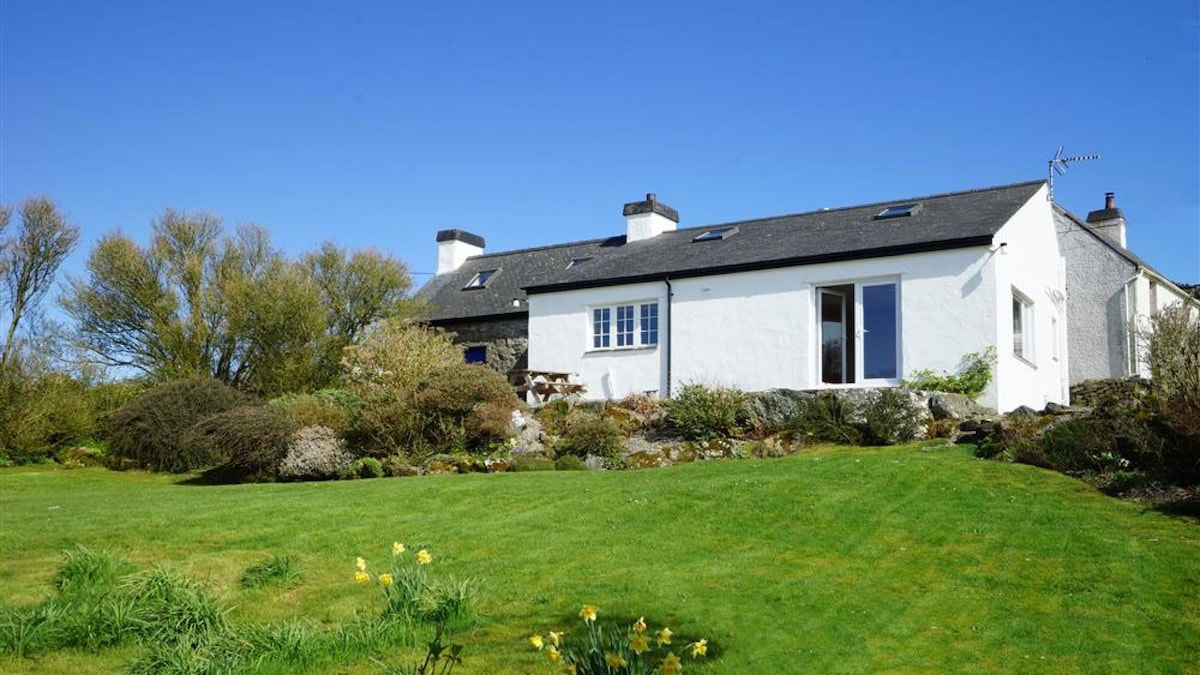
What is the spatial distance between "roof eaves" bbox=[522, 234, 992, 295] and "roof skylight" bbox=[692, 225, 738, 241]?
Result: 2.79m

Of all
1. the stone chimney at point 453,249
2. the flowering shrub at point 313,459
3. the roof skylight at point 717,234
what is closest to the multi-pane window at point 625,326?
the roof skylight at point 717,234

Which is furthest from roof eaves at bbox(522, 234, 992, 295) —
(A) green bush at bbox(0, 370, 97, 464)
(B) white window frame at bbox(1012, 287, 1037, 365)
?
(A) green bush at bbox(0, 370, 97, 464)

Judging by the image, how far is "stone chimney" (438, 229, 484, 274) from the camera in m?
33.7

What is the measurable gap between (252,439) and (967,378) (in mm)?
13073

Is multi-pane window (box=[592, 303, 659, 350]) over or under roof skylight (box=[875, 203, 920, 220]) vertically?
under

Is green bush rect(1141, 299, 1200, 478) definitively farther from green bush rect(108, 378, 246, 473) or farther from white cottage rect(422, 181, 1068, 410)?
green bush rect(108, 378, 246, 473)

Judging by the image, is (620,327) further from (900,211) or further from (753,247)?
(900,211)

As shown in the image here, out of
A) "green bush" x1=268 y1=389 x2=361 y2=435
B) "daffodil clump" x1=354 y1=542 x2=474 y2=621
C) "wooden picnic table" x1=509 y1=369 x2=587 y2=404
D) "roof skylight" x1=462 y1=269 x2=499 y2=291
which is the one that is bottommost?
"daffodil clump" x1=354 y1=542 x2=474 y2=621

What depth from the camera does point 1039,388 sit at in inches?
897

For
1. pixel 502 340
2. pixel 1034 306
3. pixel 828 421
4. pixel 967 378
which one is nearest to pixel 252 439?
pixel 828 421

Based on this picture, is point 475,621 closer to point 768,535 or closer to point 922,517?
point 768,535

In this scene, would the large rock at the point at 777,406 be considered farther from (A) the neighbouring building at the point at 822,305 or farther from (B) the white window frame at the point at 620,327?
(B) the white window frame at the point at 620,327

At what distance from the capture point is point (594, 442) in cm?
1823

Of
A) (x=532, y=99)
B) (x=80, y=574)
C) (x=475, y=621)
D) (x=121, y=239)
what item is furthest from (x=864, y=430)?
(x=121, y=239)
